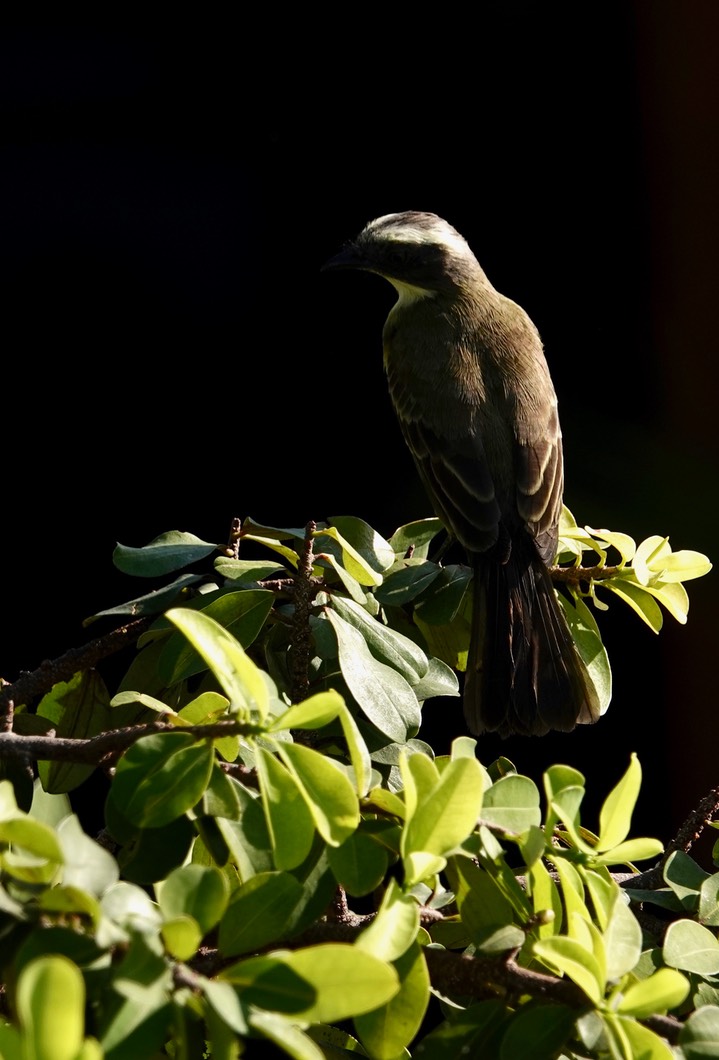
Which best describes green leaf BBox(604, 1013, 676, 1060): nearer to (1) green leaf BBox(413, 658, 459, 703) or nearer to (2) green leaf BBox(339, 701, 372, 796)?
(2) green leaf BBox(339, 701, 372, 796)

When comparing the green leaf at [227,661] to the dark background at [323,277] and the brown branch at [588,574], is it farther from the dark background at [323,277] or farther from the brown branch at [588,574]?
the dark background at [323,277]

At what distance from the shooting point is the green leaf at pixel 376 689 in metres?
1.25

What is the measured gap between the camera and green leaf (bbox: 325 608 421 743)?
1.25m

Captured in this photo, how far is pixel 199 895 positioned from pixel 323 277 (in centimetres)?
314

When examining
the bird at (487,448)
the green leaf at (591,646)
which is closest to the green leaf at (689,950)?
the green leaf at (591,646)

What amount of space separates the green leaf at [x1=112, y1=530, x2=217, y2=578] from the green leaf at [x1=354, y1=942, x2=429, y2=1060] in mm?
655

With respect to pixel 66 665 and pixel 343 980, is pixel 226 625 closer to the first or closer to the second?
pixel 66 665

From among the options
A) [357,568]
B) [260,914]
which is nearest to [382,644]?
[357,568]

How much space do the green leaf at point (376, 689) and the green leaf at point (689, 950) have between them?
0.34m

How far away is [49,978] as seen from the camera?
64cm

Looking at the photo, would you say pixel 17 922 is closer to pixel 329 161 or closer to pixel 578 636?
pixel 578 636

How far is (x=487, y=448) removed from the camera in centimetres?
276

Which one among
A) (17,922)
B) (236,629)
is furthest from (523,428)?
(17,922)

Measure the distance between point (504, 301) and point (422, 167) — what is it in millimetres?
623
